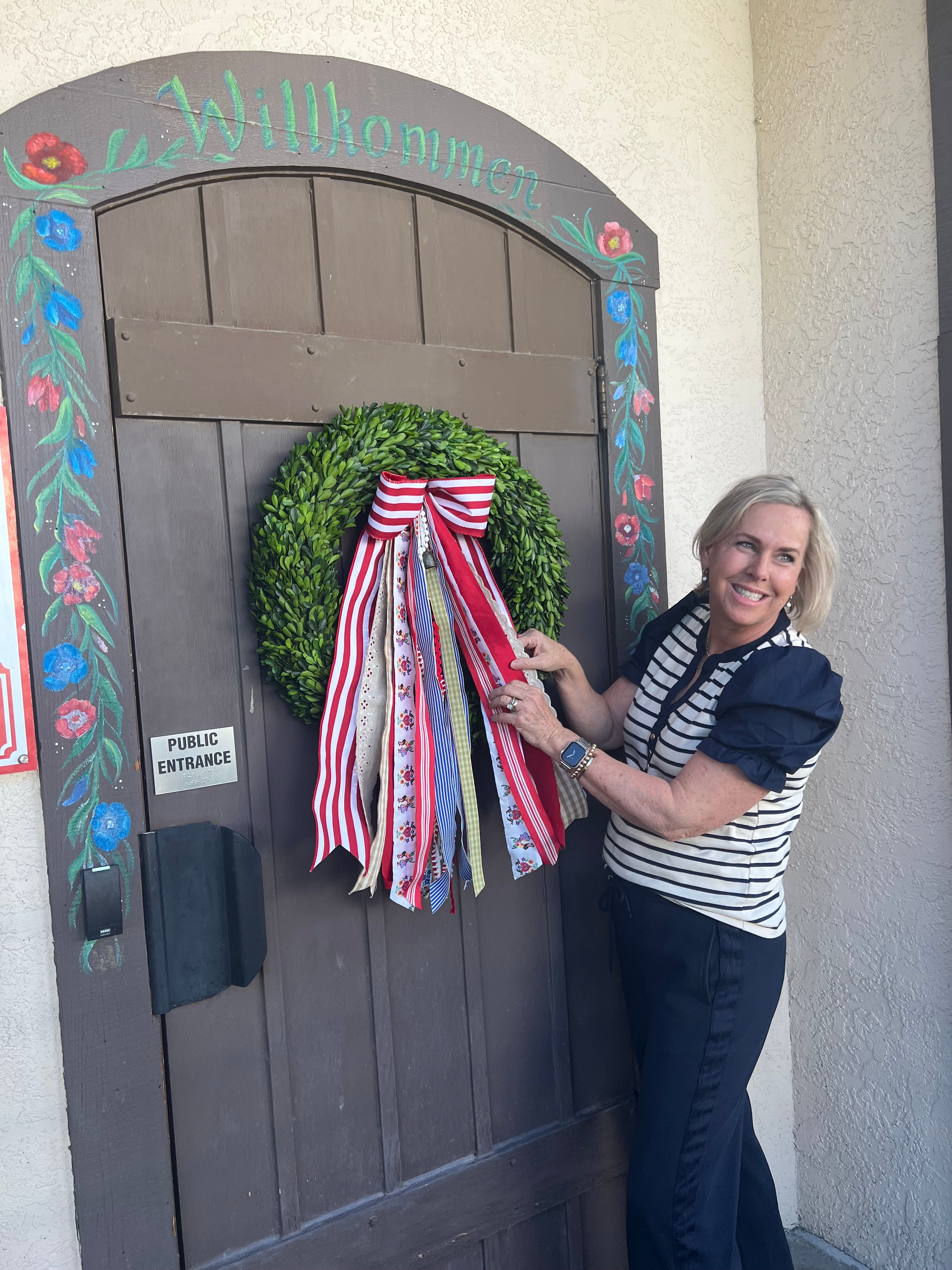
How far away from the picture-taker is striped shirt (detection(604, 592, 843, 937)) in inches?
67.5

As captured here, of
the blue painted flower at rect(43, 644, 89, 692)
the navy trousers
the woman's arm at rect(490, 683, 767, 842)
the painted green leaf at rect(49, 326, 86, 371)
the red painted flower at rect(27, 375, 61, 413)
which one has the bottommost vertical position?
the navy trousers

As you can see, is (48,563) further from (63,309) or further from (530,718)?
(530,718)

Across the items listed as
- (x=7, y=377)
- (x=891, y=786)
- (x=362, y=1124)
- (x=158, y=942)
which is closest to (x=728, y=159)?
(x=891, y=786)

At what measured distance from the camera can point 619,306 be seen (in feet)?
7.22

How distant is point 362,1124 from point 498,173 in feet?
6.54

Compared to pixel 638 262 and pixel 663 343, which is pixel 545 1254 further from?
pixel 638 262

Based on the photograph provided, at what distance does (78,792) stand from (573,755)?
885mm

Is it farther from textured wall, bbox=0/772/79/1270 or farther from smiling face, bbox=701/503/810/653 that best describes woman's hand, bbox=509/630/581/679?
textured wall, bbox=0/772/79/1270

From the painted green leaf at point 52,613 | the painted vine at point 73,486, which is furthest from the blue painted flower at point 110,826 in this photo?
the painted green leaf at point 52,613

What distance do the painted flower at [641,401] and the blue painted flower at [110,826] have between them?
4.67 ft

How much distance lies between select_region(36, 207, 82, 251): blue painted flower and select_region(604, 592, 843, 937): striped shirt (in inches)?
53.9

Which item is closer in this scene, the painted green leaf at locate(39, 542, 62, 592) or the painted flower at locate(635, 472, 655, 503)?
→ the painted green leaf at locate(39, 542, 62, 592)

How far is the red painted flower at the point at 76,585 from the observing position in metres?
1.58

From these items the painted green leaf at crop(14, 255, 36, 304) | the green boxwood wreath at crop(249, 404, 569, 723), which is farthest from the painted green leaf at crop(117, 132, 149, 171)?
the green boxwood wreath at crop(249, 404, 569, 723)
